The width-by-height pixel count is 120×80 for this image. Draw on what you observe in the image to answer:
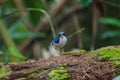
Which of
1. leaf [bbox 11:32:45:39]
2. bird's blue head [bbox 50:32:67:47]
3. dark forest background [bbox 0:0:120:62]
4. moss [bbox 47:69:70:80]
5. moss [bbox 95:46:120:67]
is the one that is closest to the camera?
moss [bbox 47:69:70:80]

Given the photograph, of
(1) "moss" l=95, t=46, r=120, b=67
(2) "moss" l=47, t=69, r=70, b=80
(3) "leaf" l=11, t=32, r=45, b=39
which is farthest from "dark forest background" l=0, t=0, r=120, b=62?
(2) "moss" l=47, t=69, r=70, b=80

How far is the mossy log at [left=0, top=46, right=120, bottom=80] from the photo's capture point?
219 cm

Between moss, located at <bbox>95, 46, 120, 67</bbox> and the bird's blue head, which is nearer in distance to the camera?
moss, located at <bbox>95, 46, 120, 67</bbox>

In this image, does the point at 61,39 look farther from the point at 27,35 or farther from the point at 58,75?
the point at 27,35

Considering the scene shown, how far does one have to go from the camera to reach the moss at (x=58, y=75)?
7.05ft

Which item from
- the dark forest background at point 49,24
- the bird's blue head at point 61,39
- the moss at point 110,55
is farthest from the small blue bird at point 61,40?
the dark forest background at point 49,24

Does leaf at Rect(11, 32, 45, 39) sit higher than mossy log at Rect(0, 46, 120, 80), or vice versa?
leaf at Rect(11, 32, 45, 39)

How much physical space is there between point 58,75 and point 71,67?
0.16 m

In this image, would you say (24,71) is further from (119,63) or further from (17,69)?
(119,63)

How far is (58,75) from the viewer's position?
7.09 ft

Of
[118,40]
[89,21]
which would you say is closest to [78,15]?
[89,21]

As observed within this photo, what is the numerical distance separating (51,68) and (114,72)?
13.7 inches

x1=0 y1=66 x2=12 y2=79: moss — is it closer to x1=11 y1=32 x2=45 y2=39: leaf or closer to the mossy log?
the mossy log

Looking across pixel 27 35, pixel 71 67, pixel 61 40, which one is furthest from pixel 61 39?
pixel 27 35
